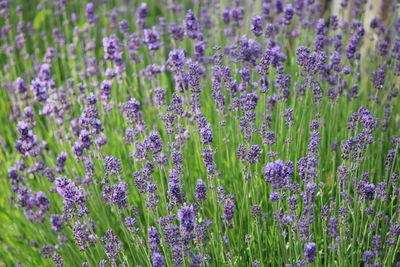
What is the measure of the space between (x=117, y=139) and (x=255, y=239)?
1495 mm

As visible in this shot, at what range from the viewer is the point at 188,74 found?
105 inches

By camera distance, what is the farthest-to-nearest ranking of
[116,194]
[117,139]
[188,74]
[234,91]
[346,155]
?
1. [117,139]
2. [234,91]
3. [188,74]
4. [346,155]
5. [116,194]

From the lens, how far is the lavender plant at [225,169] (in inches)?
91.2

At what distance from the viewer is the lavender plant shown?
7.60ft

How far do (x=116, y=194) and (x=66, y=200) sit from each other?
0.27 m

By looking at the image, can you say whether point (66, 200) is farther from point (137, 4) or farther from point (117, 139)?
point (137, 4)

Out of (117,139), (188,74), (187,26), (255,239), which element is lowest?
(255,239)

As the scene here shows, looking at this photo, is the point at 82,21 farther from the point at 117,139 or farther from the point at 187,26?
the point at 187,26

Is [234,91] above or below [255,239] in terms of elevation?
above

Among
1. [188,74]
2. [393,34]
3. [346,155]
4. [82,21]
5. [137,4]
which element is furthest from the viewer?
[137,4]

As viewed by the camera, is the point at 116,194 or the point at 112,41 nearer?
the point at 116,194

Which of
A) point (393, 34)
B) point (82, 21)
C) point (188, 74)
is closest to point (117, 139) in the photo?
point (188, 74)

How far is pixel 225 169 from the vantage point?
3.26m

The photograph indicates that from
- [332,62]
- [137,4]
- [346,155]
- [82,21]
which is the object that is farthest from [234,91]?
[137,4]
